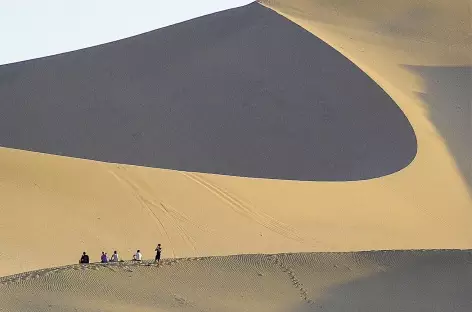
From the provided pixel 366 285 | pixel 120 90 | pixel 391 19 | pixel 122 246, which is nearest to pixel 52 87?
pixel 120 90

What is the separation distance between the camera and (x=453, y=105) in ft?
107

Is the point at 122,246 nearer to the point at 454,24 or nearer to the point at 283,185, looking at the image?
the point at 283,185

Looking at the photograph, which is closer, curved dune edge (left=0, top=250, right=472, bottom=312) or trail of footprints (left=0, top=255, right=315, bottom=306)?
curved dune edge (left=0, top=250, right=472, bottom=312)

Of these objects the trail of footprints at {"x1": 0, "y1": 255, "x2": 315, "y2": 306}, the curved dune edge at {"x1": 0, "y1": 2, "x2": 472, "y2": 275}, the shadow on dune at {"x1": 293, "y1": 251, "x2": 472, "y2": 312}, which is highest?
the curved dune edge at {"x1": 0, "y1": 2, "x2": 472, "y2": 275}

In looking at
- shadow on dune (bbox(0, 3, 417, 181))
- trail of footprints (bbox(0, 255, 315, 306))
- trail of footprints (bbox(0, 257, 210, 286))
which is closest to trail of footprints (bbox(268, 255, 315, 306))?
trail of footprints (bbox(0, 255, 315, 306))

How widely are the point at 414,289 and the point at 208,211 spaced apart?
27.7ft

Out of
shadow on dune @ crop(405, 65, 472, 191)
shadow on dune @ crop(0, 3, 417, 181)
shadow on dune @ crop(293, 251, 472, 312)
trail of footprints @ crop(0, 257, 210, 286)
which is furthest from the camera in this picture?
shadow on dune @ crop(0, 3, 417, 181)

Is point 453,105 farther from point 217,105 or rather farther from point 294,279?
point 294,279

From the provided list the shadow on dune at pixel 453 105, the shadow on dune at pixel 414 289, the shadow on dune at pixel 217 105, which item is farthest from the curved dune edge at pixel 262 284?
the shadow on dune at pixel 453 105

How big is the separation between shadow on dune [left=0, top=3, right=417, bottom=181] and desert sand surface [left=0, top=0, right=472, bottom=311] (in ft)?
0.22

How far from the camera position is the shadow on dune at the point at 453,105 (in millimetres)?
29734

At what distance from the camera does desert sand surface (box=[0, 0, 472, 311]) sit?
17.5m

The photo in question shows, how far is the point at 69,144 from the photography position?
34281 mm

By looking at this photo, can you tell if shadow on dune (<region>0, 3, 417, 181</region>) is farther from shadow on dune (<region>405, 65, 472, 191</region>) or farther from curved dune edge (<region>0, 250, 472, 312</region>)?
curved dune edge (<region>0, 250, 472, 312</region>)
